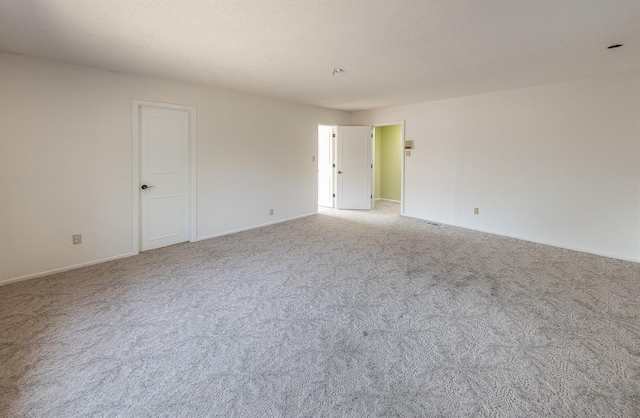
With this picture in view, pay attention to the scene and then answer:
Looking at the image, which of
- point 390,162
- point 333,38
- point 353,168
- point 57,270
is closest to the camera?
point 333,38

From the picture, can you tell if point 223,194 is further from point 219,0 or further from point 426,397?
point 426,397

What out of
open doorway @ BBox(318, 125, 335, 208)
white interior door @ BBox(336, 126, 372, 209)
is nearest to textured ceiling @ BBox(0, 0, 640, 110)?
white interior door @ BBox(336, 126, 372, 209)

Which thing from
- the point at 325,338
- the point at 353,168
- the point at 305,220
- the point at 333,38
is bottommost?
the point at 325,338

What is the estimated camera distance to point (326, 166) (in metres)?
7.81

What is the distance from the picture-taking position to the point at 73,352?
2059 millimetres

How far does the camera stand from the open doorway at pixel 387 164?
8484mm

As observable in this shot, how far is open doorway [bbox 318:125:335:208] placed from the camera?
25.0ft

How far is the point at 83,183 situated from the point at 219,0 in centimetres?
284

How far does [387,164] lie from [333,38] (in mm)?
6255

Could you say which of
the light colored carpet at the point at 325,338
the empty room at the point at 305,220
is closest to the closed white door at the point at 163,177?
the empty room at the point at 305,220

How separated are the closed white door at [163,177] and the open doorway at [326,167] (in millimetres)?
3778

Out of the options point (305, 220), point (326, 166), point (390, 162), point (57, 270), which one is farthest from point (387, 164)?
point (57, 270)

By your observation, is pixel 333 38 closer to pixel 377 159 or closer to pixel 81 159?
pixel 81 159

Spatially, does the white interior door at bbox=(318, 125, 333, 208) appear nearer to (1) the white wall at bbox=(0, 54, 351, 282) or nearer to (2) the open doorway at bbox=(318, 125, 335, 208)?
(2) the open doorway at bbox=(318, 125, 335, 208)
